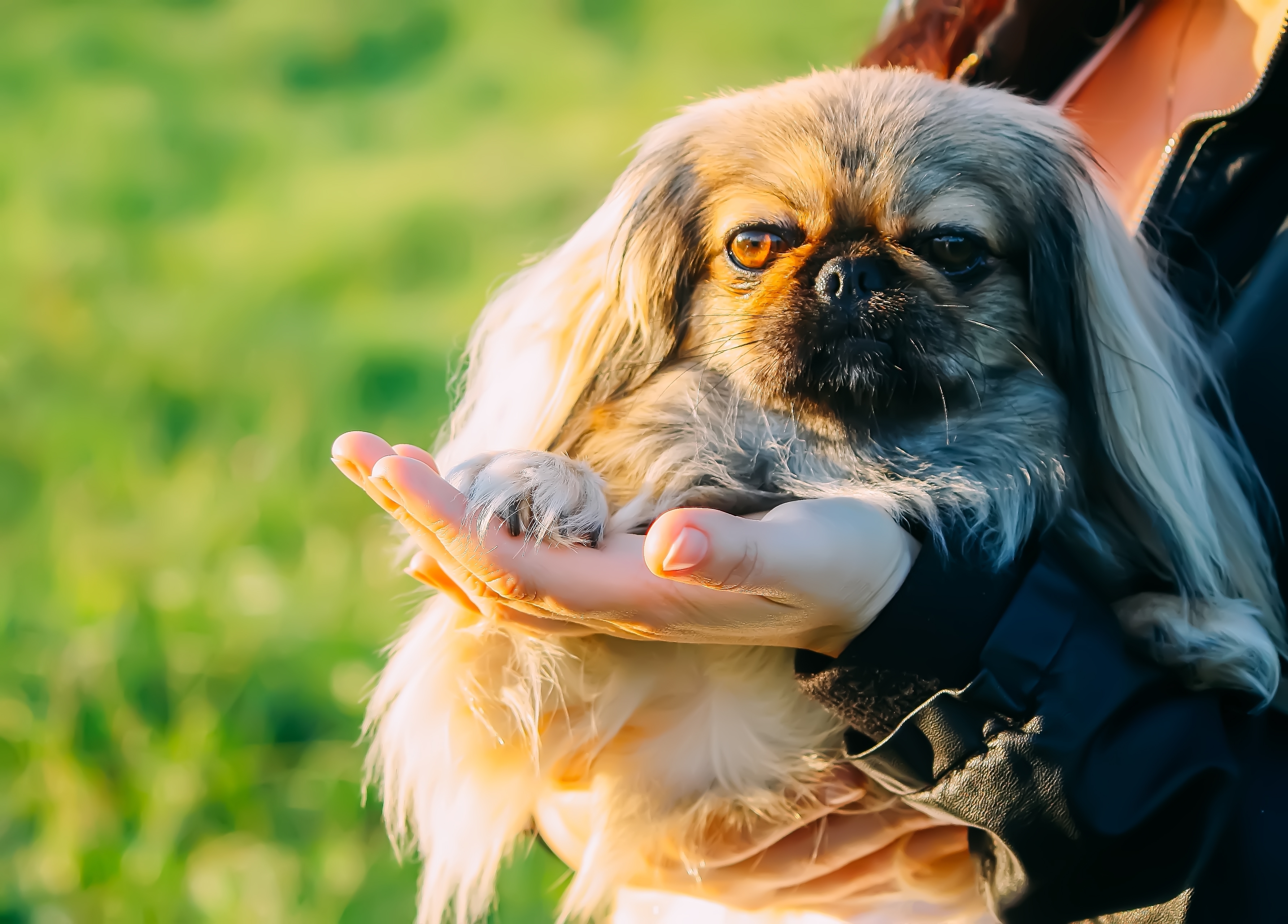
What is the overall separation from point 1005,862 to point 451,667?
0.59 m

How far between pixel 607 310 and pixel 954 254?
1.26ft

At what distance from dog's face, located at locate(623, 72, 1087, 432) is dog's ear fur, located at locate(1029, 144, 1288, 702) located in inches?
1.5

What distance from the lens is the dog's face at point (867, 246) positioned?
1.06 m

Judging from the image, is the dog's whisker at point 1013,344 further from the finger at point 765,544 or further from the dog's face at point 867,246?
the finger at point 765,544

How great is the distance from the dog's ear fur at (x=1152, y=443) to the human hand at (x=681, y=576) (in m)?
0.32

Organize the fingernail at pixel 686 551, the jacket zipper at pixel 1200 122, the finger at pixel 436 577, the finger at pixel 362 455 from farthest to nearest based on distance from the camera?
1. the jacket zipper at pixel 1200 122
2. the finger at pixel 436 577
3. the finger at pixel 362 455
4. the fingernail at pixel 686 551

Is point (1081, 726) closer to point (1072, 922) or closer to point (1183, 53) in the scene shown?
point (1072, 922)

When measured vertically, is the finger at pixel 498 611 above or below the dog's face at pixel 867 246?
below

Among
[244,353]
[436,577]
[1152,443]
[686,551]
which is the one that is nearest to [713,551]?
[686,551]

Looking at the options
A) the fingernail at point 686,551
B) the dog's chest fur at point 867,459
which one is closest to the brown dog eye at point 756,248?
the dog's chest fur at point 867,459

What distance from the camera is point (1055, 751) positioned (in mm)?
943

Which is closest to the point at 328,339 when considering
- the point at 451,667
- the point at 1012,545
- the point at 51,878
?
the point at 51,878

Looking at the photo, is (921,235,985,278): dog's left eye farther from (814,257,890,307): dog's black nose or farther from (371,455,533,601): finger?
(371,455,533,601): finger

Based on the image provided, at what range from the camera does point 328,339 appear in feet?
11.9
